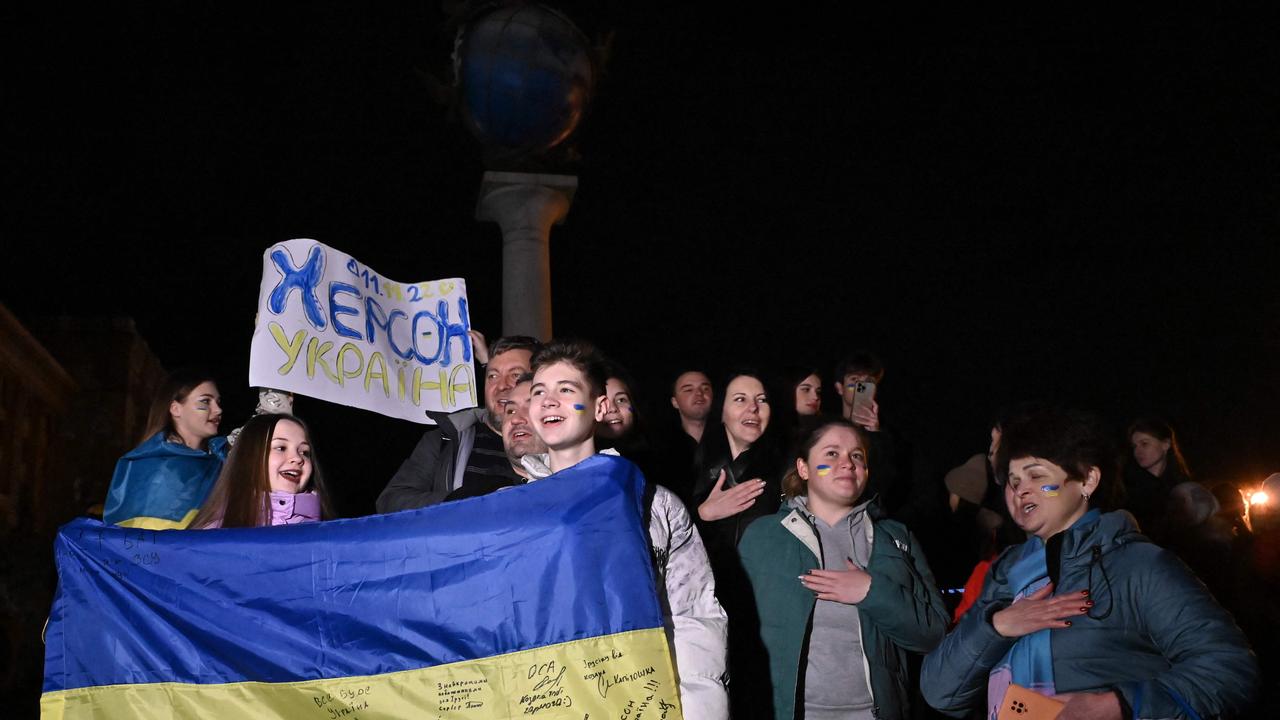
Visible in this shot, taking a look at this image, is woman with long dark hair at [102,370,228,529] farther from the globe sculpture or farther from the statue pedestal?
the globe sculpture

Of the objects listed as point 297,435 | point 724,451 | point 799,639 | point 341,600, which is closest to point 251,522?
point 297,435

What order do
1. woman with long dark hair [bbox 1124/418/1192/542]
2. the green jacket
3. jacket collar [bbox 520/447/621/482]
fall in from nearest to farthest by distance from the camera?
1. jacket collar [bbox 520/447/621/482]
2. the green jacket
3. woman with long dark hair [bbox 1124/418/1192/542]

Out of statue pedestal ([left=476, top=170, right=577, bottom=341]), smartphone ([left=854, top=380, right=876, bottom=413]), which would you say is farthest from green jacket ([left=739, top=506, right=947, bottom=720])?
statue pedestal ([left=476, top=170, right=577, bottom=341])

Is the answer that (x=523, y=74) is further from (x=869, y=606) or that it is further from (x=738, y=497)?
(x=869, y=606)

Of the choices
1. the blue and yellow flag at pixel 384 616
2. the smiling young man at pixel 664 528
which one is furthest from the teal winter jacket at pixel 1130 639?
the blue and yellow flag at pixel 384 616

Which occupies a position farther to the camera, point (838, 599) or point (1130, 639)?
point (838, 599)

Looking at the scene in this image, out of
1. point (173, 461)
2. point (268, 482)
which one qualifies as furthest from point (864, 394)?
point (173, 461)

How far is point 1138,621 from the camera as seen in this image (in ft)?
10.2

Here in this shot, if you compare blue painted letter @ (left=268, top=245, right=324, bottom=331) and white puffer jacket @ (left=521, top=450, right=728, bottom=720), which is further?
blue painted letter @ (left=268, top=245, right=324, bottom=331)

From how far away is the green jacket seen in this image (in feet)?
12.1

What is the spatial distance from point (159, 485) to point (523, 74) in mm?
4910

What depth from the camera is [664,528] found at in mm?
3127

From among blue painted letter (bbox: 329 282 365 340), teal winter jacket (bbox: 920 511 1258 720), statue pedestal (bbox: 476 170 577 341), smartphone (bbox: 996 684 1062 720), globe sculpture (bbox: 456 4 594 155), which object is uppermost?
globe sculpture (bbox: 456 4 594 155)

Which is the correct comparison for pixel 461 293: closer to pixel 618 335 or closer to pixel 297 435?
pixel 297 435
